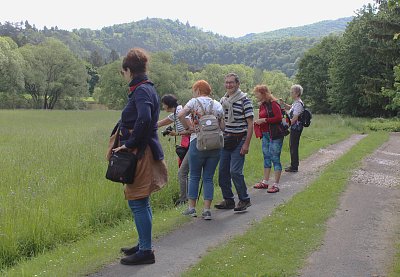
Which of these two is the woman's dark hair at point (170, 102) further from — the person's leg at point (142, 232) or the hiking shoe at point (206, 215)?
the person's leg at point (142, 232)

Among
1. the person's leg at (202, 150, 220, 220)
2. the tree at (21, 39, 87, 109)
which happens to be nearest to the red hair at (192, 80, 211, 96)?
the person's leg at (202, 150, 220, 220)

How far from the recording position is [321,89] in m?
54.2

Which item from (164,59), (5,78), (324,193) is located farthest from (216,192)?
(164,59)

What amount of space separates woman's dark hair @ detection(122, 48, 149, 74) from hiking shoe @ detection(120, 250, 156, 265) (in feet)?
6.84

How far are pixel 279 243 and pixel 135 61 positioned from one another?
9.72ft

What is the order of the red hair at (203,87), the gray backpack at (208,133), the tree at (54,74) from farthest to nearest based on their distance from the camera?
the tree at (54,74), the red hair at (203,87), the gray backpack at (208,133)

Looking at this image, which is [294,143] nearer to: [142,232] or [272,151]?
[272,151]

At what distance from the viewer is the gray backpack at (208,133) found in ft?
21.5

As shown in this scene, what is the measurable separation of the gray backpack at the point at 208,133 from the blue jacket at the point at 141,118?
1618 mm

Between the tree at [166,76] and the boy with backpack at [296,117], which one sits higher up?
the tree at [166,76]

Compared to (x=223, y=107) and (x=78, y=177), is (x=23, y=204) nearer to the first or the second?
(x=78, y=177)

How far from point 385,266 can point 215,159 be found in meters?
2.86

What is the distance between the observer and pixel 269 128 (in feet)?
30.5

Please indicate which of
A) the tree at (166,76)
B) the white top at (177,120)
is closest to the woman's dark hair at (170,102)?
the white top at (177,120)
